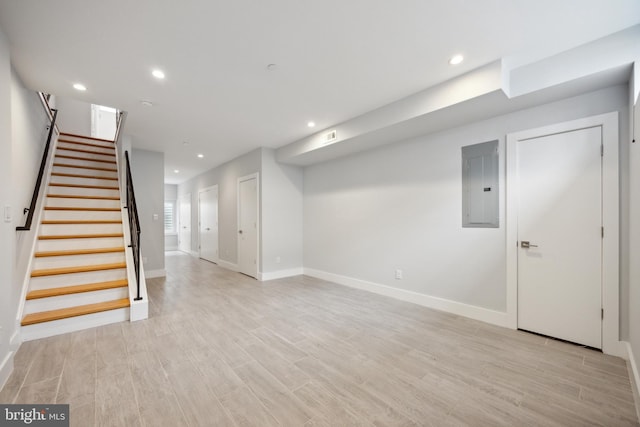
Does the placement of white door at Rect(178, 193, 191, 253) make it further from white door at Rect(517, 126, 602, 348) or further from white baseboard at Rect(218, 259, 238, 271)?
white door at Rect(517, 126, 602, 348)

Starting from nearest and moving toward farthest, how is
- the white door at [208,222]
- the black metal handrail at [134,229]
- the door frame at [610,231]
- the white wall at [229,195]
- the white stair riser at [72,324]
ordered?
the door frame at [610,231] → the white stair riser at [72,324] → the black metal handrail at [134,229] → the white wall at [229,195] → the white door at [208,222]

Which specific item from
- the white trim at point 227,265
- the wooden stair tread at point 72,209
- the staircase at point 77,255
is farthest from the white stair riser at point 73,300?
the white trim at point 227,265

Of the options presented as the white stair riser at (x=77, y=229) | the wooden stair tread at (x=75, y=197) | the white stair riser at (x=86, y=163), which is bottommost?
the white stair riser at (x=77, y=229)

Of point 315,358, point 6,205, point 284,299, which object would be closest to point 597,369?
point 315,358

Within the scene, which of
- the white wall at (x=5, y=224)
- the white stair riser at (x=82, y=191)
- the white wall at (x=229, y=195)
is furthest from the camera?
the white wall at (x=229, y=195)

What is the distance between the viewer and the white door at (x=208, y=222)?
712cm

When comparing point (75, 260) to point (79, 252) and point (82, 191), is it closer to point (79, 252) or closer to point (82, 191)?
point (79, 252)

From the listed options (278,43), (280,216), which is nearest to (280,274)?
(280,216)

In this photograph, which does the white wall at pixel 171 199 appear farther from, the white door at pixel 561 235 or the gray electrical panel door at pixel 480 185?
the white door at pixel 561 235

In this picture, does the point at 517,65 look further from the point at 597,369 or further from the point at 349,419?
the point at 349,419

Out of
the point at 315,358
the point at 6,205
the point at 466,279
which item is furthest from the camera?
the point at 466,279

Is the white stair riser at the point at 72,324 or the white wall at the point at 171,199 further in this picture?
the white wall at the point at 171,199

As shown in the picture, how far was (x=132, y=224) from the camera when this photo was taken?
13.0ft

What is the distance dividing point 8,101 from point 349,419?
11.6 feet
